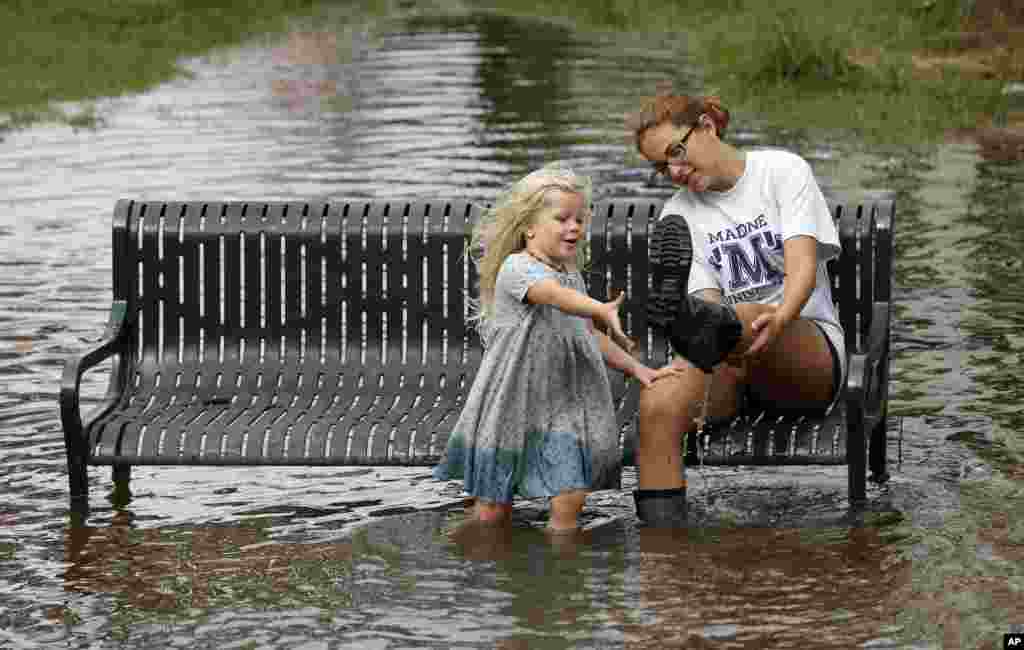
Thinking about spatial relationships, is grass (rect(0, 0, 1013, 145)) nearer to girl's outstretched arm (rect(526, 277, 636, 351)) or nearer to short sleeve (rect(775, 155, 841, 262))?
short sleeve (rect(775, 155, 841, 262))

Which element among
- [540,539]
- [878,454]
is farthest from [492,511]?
[878,454]

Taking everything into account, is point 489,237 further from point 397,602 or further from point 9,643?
point 9,643

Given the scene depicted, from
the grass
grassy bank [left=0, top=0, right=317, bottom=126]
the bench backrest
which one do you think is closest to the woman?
the bench backrest

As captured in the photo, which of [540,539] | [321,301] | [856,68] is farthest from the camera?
[856,68]

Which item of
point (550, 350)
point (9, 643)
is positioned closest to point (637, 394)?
point (550, 350)

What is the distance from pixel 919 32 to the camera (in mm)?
24078

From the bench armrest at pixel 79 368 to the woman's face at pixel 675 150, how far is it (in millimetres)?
1965

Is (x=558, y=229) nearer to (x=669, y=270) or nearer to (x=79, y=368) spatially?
(x=669, y=270)

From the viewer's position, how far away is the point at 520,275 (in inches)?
265

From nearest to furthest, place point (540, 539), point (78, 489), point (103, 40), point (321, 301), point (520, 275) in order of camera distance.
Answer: point (520, 275)
point (540, 539)
point (78, 489)
point (321, 301)
point (103, 40)

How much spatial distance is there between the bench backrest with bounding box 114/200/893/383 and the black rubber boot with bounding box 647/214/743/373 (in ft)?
3.21

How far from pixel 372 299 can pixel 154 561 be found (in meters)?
1.36

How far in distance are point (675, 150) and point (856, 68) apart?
13790mm

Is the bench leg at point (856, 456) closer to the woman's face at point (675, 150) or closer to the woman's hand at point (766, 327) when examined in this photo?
the woman's hand at point (766, 327)
